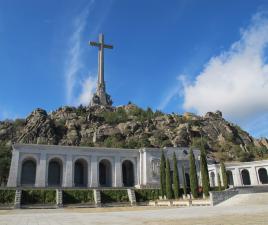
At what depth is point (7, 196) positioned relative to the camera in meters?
36.3

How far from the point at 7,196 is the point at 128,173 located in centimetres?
2269

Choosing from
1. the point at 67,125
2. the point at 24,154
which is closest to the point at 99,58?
the point at 67,125

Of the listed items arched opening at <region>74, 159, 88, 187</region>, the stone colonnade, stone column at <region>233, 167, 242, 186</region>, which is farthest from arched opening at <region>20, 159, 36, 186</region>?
stone column at <region>233, 167, 242, 186</region>

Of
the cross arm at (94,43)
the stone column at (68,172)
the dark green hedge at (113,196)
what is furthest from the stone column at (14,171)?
the cross arm at (94,43)

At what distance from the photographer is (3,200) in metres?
35.9

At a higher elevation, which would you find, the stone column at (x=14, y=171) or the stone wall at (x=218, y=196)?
the stone column at (x=14, y=171)

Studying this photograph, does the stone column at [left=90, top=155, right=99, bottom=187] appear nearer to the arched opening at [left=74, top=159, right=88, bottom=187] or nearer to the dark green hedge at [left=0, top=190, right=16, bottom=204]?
the arched opening at [left=74, top=159, right=88, bottom=187]

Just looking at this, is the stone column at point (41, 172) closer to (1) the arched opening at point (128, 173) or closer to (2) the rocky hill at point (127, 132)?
(1) the arched opening at point (128, 173)

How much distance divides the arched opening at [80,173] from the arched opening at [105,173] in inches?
125

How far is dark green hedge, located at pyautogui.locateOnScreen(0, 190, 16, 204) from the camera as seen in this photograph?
118 feet

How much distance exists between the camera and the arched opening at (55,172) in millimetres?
48031

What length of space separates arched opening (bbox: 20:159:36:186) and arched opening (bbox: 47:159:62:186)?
2.57m

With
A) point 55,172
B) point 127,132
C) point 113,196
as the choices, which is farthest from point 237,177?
point 127,132

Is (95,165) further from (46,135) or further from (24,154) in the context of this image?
(46,135)
